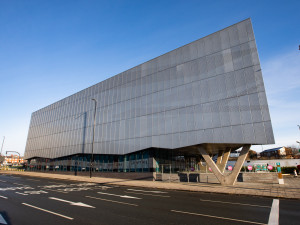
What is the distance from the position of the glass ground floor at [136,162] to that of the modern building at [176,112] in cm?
16

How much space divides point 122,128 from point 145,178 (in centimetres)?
1010

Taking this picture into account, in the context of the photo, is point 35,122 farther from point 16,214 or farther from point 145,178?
point 16,214

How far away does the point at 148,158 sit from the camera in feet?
98.1

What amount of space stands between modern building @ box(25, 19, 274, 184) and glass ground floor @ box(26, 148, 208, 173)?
0.16 meters

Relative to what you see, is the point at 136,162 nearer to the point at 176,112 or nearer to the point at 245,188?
the point at 176,112

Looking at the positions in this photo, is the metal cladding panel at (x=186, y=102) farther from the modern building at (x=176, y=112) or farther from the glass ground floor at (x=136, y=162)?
the glass ground floor at (x=136, y=162)

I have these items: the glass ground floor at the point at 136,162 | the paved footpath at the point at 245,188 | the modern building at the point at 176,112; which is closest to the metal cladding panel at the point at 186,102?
the modern building at the point at 176,112

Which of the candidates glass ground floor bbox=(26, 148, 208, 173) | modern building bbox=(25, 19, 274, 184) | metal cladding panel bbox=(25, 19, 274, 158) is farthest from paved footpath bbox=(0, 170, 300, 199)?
glass ground floor bbox=(26, 148, 208, 173)

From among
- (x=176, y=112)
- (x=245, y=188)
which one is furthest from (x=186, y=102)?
(x=245, y=188)

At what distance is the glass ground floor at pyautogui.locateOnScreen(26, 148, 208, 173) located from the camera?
3000 centimetres

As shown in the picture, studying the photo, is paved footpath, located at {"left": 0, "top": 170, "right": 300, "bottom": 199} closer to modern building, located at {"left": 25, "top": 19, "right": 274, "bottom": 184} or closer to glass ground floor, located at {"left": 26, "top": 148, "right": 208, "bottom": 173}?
modern building, located at {"left": 25, "top": 19, "right": 274, "bottom": 184}

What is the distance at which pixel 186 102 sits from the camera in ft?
88.1

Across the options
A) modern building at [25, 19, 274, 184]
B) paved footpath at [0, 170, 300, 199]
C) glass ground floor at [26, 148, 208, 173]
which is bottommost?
paved footpath at [0, 170, 300, 199]

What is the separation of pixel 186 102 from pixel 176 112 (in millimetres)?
2126
